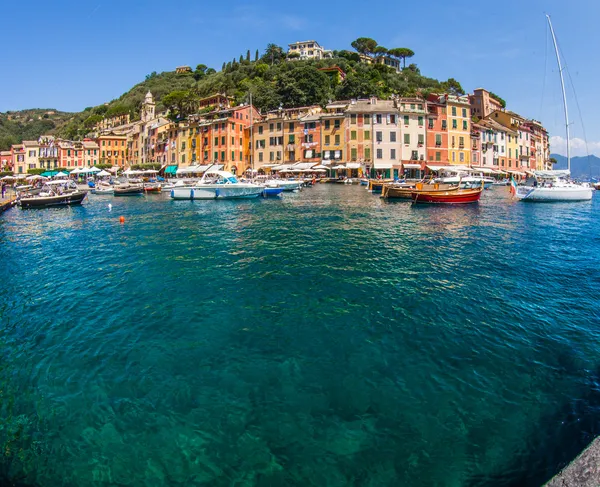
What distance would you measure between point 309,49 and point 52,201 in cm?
12031

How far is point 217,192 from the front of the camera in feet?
131

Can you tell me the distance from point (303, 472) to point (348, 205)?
28.8 metres

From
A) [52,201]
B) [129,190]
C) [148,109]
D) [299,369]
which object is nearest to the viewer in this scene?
[299,369]

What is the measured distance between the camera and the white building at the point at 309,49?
13088cm

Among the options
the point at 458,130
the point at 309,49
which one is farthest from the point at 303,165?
the point at 309,49

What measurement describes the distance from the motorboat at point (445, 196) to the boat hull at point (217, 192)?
55.3ft

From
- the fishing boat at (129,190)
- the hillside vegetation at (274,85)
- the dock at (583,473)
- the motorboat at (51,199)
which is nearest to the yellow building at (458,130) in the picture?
the hillside vegetation at (274,85)

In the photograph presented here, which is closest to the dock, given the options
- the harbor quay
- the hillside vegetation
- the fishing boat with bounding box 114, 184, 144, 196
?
the fishing boat with bounding box 114, 184, 144, 196

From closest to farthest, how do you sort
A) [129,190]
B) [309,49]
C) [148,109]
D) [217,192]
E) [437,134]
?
[217,192], [129,190], [437,134], [148,109], [309,49]

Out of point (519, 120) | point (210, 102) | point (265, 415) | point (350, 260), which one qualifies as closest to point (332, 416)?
point (265, 415)

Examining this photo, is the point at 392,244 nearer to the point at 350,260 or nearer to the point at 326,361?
the point at 350,260

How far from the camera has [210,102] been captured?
9250cm

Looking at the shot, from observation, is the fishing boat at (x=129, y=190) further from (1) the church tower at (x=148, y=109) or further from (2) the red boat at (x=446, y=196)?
(1) the church tower at (x=148, y=109)

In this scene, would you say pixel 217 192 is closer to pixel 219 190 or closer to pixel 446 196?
pixel 219 190
